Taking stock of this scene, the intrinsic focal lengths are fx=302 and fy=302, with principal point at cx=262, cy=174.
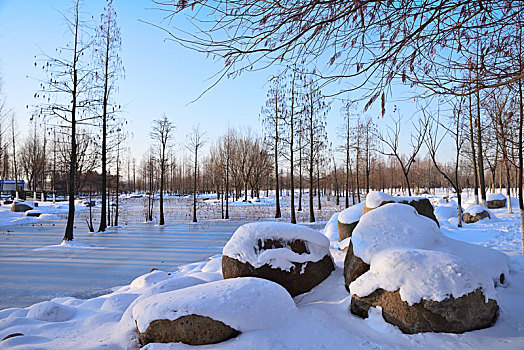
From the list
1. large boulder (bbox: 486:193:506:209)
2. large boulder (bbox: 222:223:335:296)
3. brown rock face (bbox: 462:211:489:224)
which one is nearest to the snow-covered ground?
large boulder (bbox: 222:223:335:296)

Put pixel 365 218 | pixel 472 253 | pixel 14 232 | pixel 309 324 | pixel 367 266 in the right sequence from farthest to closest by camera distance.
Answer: pixel 14 232
pixel 365 218
pixel 472 253
pixel 367 266
pixel 309 324

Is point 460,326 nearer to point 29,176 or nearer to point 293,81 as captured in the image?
point 293,81

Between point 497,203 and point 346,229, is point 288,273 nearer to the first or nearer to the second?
point 346,229

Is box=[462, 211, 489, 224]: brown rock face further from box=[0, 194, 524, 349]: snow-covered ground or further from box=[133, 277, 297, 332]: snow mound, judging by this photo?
box=[133, 277, 297, 332]: snow mound

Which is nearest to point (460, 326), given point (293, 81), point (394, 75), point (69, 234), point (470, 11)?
point (394, 75)

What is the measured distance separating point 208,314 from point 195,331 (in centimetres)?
21

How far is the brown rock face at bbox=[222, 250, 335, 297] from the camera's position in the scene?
4.46m

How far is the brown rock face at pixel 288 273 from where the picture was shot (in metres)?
4.46

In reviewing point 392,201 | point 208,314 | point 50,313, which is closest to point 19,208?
point 50,313

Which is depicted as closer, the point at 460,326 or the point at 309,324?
the point at 460,326

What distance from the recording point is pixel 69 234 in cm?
1140

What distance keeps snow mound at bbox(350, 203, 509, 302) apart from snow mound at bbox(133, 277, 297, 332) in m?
1.00

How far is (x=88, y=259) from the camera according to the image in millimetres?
9195

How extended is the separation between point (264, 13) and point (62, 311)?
484 centimetres
